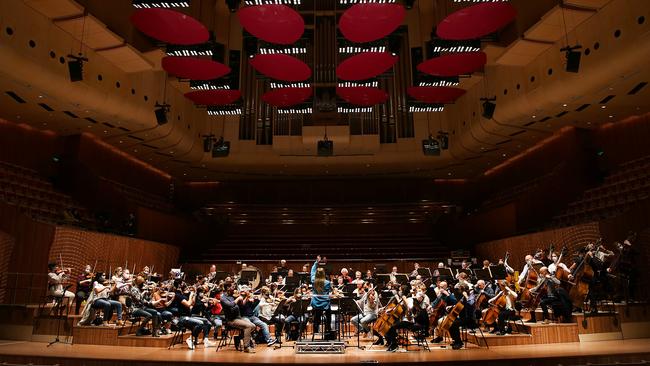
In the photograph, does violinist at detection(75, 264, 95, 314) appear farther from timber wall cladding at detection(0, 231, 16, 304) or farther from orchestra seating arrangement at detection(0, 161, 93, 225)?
orchestra seating arrangement at detection(0, 161, 93, 225)

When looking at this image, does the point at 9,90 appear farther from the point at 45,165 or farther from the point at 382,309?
the point at 382,309

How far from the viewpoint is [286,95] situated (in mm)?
12711

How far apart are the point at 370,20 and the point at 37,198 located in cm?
955

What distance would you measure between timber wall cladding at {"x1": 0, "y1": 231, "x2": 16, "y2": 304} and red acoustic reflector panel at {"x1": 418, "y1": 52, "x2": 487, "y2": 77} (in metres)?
9.86

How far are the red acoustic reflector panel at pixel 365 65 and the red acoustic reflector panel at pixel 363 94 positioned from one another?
96 centimetres

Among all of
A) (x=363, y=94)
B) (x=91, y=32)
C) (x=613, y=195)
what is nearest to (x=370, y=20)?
(x=363, y=94)

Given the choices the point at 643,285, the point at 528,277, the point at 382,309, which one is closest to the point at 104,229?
→ the point at 382,309

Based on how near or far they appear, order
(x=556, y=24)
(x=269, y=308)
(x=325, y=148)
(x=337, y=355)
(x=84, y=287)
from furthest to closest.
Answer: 1. (x=325, y=148)
2. (x=556, y=24)
3. (x=84, y=287)
4. (x=269, y=308)
5. (x=337, y=355)

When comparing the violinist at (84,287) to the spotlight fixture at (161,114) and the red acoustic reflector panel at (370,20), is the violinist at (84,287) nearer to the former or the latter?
the spotlight fixture at (161,114)

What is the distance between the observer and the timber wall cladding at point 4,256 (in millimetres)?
9379

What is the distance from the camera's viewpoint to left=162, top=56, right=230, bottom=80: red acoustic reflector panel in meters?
10.6

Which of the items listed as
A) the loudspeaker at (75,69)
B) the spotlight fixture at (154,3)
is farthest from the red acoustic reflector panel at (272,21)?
the loudspeaker at (75,69)

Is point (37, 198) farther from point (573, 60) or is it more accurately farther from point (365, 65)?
point (573, 60)

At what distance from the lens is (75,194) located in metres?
13.7
